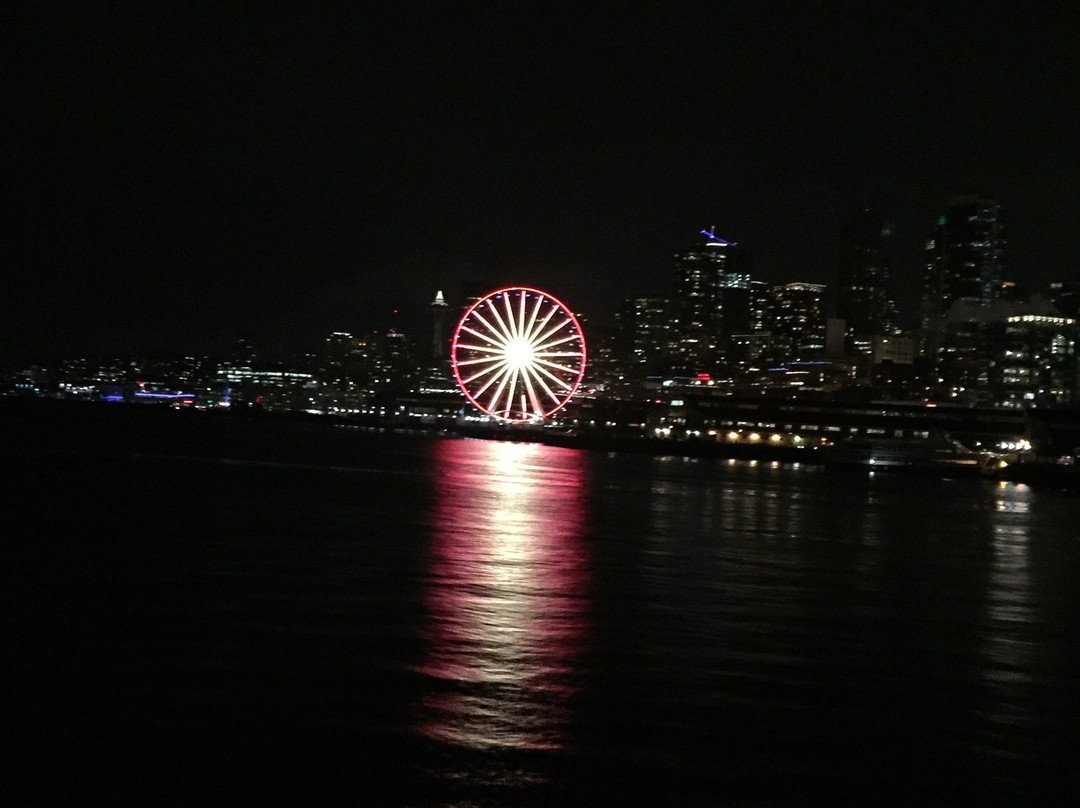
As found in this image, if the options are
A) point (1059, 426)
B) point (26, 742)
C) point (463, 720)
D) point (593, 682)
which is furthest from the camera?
point (1059, 426)

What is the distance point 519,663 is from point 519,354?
2510 inches

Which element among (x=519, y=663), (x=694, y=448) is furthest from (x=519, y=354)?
(x=519, y=663)

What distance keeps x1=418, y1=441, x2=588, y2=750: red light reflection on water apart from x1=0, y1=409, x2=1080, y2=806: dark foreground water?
53 millimetres

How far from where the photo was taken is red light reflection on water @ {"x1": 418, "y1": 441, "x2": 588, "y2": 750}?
9.65m

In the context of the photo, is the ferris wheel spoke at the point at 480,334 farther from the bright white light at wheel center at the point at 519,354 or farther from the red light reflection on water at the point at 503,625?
the red light reflection on water at the point at 503,625

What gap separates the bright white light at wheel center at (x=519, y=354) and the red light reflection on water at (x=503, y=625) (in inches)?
1729

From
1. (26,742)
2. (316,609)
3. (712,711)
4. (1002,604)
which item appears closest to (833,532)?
(1002,604)

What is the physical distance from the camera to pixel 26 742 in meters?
8.56

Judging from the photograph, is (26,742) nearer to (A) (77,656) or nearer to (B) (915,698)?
(A) (77,656)

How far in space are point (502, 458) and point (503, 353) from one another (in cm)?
823

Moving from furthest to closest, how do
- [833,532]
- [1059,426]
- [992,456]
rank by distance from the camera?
[1059,426] → [992,456] → [833,532]

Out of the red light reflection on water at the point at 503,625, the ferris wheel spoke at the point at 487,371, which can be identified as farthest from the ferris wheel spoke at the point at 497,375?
the red light reflection on water at the point at 503,625

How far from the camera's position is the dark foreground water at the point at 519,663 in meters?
8.35

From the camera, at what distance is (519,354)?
7538cm
